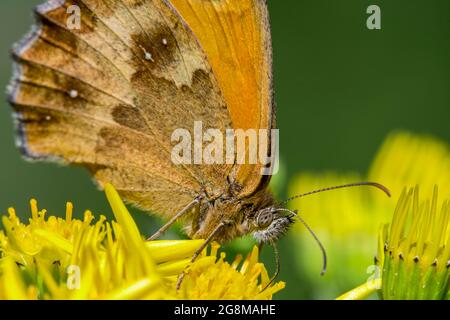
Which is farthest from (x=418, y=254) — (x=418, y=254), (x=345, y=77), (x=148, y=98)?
(x=345, y=77)

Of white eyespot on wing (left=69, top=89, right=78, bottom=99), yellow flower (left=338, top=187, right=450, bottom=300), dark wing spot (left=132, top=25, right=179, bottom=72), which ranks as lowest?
yellow flower (left=338, top=187, right=450, bottom=300)

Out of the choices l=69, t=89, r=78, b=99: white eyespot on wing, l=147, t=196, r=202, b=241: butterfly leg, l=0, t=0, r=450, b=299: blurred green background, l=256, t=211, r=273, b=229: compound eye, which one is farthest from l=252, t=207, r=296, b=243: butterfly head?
l=0, t=0, r=450, b=299: blurred green background

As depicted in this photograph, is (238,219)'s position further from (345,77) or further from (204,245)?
(345,77)

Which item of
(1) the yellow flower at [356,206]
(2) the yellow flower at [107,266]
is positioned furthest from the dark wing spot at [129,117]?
(1) the yellow flower at [356,206]

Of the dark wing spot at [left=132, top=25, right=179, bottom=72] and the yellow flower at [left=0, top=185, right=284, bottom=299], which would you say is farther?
the dark wing spot at [left=132, top=25, right=179, bottom=72]

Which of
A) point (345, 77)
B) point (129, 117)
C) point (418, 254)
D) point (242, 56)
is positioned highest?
point (345, 77)

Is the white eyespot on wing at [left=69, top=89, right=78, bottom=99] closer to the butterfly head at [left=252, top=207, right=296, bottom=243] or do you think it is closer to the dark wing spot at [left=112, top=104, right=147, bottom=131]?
the dark wing spot at [left=112, top=104, right=147, bottom=131]

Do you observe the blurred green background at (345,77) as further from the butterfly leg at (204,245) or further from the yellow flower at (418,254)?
the yellow flower at (418,254)

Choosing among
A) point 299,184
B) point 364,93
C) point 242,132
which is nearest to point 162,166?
point 242,132
